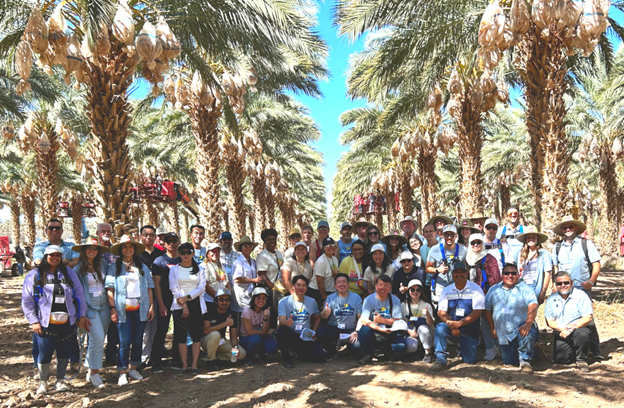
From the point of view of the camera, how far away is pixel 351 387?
5504mm

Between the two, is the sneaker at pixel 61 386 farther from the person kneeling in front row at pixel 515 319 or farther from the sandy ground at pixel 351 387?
the person kneeling in front row at pixel 515 319

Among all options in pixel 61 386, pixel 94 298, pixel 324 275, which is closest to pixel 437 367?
pixel 324 275

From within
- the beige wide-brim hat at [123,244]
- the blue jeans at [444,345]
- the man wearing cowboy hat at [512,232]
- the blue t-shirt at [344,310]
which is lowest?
the blue jeans at [444,345]

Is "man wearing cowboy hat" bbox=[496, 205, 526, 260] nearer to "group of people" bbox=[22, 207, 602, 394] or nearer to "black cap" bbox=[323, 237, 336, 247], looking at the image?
"group of people" bbox=[22, 207, 602, 394]

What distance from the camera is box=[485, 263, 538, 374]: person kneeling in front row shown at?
5.88m

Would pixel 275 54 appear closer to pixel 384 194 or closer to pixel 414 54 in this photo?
pixel 414 54

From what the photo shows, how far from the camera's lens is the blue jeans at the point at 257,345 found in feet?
22.0

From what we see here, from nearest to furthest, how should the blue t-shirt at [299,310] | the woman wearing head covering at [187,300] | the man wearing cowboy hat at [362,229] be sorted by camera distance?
the woman wearing head covering at [187,300] < the blue t-shirt at [299,310] < the man wearing cowboy hat at [362,229]

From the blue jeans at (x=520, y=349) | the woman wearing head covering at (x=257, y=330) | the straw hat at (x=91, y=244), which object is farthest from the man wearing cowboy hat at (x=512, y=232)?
the straw hat at (x=91, y=244)

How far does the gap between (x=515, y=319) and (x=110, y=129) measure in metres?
6.56

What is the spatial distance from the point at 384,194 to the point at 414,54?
17303 millimetres

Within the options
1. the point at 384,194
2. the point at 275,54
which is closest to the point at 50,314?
the point at 275,54

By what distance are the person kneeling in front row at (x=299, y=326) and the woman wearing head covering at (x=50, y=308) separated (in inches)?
106

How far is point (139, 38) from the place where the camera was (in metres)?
6.22
